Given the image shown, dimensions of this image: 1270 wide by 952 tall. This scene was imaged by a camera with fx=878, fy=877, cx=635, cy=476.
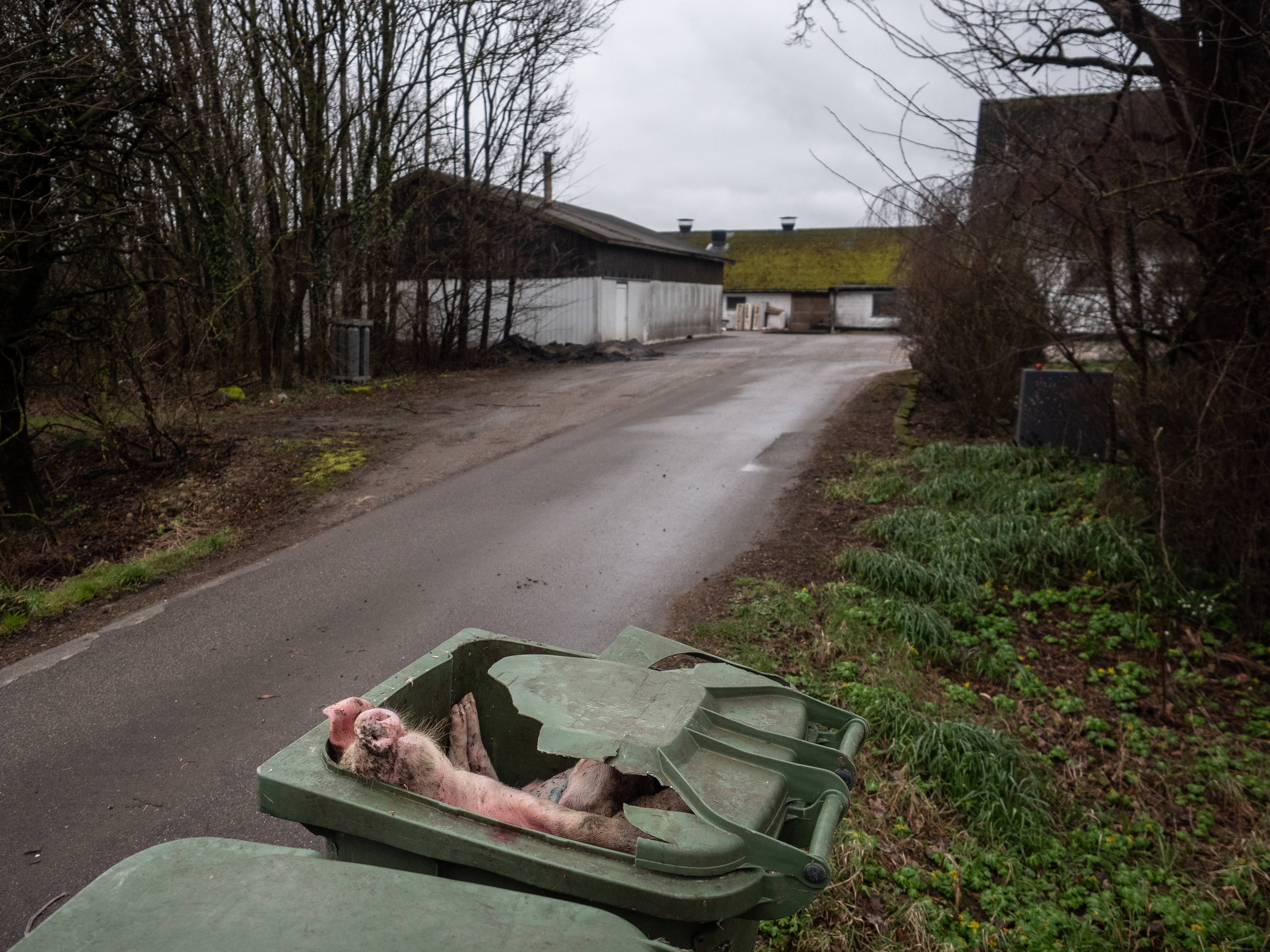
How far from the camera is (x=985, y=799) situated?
421 cm

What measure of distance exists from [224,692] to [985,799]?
163 inches

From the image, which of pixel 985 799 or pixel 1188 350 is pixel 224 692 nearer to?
pixel 985 799

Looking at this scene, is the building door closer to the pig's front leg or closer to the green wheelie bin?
the green wheelie bin

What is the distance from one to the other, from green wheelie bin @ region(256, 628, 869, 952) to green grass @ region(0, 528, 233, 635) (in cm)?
505

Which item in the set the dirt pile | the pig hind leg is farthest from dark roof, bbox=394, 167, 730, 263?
the pig hind leg

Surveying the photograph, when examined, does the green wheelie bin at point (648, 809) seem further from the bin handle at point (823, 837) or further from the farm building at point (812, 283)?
the farm building at point (812, 283)

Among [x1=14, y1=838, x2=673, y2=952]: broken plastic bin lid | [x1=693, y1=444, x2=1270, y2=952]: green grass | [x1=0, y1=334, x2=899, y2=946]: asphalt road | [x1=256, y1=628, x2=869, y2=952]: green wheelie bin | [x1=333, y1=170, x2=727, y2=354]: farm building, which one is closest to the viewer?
[x1=14, y1=838, x2=673, y2=952]: broken plastic bin lid

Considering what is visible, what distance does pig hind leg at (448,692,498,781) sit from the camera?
272 centimetres

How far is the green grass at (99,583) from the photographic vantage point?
6.29 meters

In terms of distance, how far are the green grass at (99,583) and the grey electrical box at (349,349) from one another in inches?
366

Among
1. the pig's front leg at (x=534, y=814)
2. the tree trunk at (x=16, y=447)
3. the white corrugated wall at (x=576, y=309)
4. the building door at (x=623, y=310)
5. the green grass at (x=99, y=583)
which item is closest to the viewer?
the pig's front leg at (x=534, y=814)

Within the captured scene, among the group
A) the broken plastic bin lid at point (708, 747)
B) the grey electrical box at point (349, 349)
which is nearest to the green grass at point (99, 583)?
the broken plastic bin lid at point (708, 747)

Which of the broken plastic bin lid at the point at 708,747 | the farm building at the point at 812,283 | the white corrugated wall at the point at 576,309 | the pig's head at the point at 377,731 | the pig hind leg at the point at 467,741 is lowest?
the pig hind leg at the point at 467,741

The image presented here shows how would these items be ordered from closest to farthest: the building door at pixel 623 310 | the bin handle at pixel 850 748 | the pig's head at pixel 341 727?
the pig's head at pixel 341 727, the bin handle at pixel 850 748, the building door at pixel 623 310
